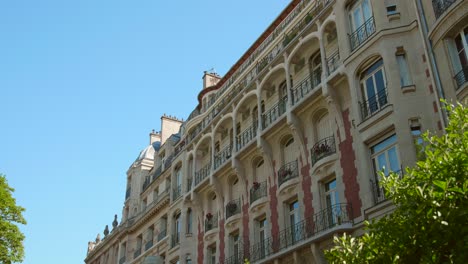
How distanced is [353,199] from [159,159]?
23.1 m

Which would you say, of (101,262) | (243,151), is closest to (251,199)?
(243,151)

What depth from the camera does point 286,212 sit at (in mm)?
20938

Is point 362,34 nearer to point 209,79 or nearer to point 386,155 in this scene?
point 386,155

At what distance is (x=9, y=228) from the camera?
2928 cm

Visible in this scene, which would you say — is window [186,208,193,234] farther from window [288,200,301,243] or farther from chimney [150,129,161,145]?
chimney [150,129,161,145]

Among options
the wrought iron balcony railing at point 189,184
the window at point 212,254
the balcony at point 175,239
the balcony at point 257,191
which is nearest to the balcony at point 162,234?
the balcony at point 175,239

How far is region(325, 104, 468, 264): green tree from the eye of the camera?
8.55 metres

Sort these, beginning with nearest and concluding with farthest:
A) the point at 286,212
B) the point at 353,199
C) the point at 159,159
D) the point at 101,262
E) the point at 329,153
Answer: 1. the point at 353,199
2. the point at 329,153
3. the point at 286,212
4. the point at 159,159
5. the point at 101,262

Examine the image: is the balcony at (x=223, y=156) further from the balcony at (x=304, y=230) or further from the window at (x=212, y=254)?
the balcony at (x=304, y=230)

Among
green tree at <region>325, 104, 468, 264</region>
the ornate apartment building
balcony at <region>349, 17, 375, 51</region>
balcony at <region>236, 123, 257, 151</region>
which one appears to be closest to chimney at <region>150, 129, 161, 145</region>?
the ornate apartment building

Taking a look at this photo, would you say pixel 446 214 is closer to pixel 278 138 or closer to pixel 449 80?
pixel 449 80

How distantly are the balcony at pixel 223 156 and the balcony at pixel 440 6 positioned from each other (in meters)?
12.4

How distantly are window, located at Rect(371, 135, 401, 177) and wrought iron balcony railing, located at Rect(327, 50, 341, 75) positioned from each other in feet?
12.8

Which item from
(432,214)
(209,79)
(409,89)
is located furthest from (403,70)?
(209,79)
